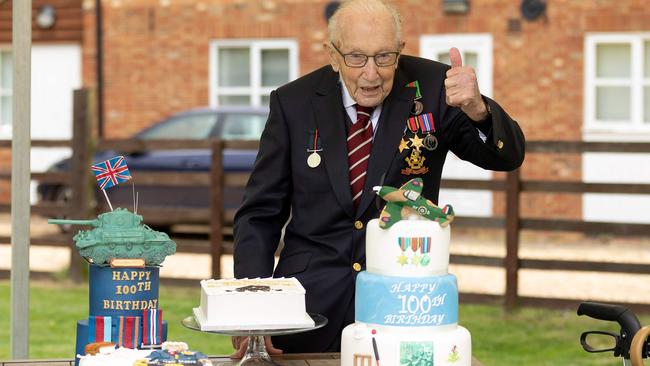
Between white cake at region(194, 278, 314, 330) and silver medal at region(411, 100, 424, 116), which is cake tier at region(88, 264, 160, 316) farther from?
silver medal at region(411, 100, 424, 116)

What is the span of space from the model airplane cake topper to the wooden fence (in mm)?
6555

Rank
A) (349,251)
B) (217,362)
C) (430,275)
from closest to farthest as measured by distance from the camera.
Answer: (430,275), (217,362), (349,251)

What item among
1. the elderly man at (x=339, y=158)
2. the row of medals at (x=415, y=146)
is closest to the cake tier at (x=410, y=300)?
the elderly man at (x=339, y=158)

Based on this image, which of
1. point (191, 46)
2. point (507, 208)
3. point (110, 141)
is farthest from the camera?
point (191, 46)

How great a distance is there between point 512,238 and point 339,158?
619cm

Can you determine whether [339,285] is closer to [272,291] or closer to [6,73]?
[272,291]

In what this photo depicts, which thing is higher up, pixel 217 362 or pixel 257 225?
pixel 257 225

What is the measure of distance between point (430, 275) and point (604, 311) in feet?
2.33

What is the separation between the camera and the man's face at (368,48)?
10.6 ft

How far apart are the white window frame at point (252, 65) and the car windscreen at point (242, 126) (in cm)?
292

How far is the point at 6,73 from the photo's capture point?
1886cm

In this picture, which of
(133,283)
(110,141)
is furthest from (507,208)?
(133,283)

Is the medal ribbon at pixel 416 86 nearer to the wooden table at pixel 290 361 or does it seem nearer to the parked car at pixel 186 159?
the wooden table at pixel 290 361

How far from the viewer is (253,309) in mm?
2768
